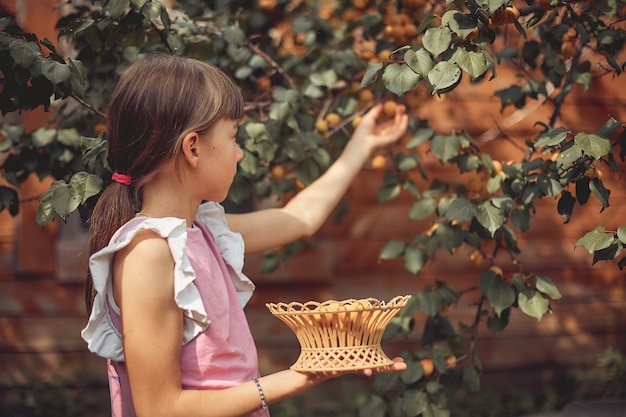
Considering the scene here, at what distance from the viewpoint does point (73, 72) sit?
2.04 m

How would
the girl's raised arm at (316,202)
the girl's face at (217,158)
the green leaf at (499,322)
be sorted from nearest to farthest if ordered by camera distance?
the girl's face at (217,158), the girl's raised arm at (316,202), the green leaf at (499,322)

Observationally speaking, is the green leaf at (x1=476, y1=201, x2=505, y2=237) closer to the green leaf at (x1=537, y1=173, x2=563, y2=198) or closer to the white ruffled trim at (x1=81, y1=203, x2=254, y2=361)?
the green leaf at (x1=537, y1=173, x2=563, y2=198)

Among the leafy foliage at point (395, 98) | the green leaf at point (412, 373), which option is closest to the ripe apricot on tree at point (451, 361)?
the leafy foliage at point (395, 98)

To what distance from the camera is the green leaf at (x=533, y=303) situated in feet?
7.45

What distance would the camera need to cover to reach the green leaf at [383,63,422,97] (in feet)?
6.12

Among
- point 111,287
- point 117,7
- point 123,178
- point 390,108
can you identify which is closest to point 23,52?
point 117,7

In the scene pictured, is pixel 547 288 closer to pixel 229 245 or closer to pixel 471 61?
pixel 471 61

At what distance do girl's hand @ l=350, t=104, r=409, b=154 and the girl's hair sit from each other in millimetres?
809

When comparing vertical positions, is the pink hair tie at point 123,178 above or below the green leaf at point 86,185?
above

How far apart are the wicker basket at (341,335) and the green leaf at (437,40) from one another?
0.68 m

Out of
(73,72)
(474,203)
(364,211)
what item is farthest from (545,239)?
(73,72)

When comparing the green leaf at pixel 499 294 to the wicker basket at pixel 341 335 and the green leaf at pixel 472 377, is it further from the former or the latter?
the wicker basket at pixel 341 335

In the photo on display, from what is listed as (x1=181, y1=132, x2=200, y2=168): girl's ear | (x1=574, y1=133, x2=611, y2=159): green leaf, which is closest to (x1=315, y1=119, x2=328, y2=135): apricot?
(x1=574, y1=133, x2=611, y2=159): green leaf

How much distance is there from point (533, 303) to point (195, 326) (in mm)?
1128
